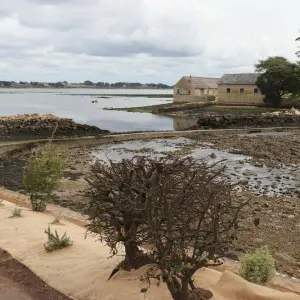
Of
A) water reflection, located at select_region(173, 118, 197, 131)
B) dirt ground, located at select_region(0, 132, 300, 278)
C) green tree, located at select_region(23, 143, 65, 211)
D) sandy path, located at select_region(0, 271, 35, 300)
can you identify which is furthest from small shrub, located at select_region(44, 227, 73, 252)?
water reflection, located at select_region(173, 118, 197, 131)

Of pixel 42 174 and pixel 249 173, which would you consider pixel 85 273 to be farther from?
pixel 249 173

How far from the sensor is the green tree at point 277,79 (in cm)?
6059

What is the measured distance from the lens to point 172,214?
446 centimetres

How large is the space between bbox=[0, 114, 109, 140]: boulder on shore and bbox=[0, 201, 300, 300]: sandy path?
26.4 meters

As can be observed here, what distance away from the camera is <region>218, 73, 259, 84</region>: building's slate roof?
7373cm

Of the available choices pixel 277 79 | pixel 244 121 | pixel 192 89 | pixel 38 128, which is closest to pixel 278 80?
pixel 277 79

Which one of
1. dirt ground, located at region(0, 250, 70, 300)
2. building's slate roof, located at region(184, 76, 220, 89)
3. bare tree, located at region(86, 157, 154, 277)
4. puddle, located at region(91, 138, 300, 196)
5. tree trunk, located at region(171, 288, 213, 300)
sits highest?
building's slate roof, located at region(184, 76, 220, 89)

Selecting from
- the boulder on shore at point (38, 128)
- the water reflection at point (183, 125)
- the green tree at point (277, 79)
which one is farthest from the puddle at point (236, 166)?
the green tree at point (277, 79)

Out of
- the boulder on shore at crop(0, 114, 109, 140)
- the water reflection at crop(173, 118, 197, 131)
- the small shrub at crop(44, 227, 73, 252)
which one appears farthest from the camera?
the water reflection at crop(173, 118, 197, 131)

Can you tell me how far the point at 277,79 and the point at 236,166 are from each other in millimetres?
44088

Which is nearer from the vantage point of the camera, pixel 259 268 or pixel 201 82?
pixel 259 268

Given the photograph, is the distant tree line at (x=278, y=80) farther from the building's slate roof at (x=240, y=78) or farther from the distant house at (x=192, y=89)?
the distant house at (x=192, y=89)

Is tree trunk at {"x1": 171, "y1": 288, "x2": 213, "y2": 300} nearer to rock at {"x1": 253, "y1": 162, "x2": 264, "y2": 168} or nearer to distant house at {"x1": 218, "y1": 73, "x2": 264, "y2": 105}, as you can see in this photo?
rock at {"x1": 253, "y1": 162, "x2": 264, "y2": 168}

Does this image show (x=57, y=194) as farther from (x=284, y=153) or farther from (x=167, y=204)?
(x=284, y=153)
